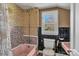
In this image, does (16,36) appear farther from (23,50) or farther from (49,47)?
(49,47)

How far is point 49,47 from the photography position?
41.0 inches

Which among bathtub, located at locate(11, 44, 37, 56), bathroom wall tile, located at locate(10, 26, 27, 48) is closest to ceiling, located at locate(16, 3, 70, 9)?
bathroom wall tile, located at locate(10, 26, 27, 48)

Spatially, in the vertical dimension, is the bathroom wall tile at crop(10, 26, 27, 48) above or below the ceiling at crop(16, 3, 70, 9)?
below

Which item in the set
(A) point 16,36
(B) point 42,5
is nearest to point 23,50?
(A) point 16,36

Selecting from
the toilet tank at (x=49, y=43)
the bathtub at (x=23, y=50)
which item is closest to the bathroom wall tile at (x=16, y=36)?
the bathtub at (x=23, y=50)

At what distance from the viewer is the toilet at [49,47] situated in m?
1.03

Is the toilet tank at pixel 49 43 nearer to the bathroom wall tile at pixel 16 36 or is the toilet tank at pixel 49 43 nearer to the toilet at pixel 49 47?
the toilet at pixel 49 47

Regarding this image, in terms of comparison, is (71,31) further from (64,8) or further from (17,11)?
(17,11)

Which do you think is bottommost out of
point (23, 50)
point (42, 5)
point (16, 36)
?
point (23, 50)

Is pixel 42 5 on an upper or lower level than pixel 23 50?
upper

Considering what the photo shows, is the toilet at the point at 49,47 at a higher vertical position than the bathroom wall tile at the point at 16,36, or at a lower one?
lower

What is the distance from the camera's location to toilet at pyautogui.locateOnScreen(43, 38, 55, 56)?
103cm

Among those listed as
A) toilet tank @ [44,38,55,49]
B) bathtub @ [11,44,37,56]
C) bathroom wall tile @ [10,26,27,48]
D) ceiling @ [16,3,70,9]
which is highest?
ceiling @ [16,3,70,9]

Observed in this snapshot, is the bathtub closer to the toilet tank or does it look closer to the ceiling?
the toilet tank
